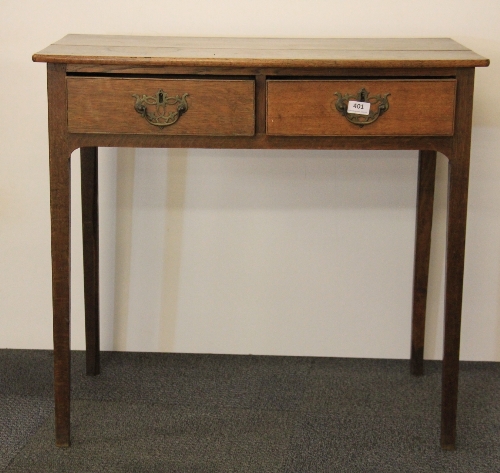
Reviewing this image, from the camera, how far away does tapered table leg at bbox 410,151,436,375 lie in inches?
90.0

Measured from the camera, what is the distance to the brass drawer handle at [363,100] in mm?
1797

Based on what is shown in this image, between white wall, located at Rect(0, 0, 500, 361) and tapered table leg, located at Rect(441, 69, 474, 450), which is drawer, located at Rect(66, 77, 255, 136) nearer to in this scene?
tapered table leg, located at Rect(441, 69, 474, 450)

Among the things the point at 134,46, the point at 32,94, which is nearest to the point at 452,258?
the point at 134,46

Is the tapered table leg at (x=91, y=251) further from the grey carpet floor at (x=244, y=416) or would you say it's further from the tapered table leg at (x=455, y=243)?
the tapered table leg at (x=455, y=243)

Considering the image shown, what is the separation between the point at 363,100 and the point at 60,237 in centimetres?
77

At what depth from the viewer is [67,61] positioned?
1777mm

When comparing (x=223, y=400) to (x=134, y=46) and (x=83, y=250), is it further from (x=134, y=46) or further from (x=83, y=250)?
(x=134, y=46)

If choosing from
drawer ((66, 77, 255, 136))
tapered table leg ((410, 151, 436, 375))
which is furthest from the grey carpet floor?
drawer ((66, 77, 255, 136))

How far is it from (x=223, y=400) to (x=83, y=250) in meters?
0.58

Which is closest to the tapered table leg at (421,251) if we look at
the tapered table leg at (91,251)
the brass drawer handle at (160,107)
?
the brass drawer handle at (160,107)

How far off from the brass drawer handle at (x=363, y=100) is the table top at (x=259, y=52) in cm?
7

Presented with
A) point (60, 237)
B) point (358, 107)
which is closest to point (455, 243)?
point (358, 107)

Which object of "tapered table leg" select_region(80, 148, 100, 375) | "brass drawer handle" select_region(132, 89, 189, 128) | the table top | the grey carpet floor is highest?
the table top

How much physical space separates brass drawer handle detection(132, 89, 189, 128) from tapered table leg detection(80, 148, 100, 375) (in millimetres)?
452
